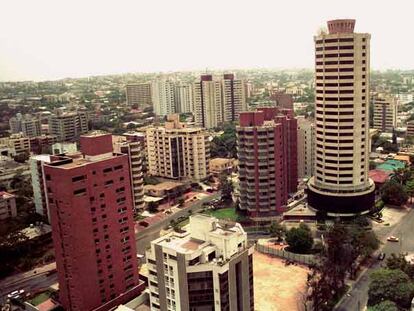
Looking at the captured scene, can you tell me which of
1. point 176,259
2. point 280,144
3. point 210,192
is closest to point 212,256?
point 176,259

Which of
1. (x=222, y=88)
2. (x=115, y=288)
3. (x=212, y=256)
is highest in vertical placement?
(x=222, y=88)

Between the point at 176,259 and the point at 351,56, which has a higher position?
the point at 351,56

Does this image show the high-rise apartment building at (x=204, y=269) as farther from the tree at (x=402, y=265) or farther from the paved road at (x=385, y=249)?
the tree at (x=402, y=265)

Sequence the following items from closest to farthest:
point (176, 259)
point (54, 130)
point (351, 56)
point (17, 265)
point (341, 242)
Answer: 1. point (176, 259)
2. point (341, 242)
3. point (17, 265)
4. point (351, 56)
5. point (54, 130)

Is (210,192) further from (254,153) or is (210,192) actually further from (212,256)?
(212,256)

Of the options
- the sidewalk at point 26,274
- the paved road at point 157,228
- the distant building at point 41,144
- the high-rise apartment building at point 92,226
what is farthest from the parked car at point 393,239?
the distant building at point 41,144
